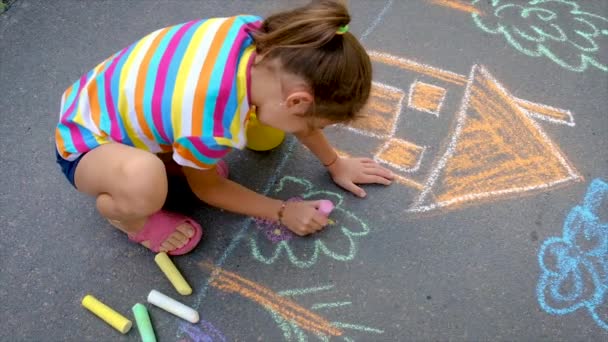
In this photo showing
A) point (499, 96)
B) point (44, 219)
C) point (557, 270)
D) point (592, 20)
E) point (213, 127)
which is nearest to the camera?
point (213, 127)

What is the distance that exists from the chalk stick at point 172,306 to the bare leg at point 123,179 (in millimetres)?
254

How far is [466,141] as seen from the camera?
193 cm

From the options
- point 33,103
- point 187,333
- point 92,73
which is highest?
point 92,73

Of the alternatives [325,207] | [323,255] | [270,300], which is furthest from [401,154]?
[270,300]

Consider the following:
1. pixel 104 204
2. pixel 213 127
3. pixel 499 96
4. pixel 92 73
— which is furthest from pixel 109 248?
pixel 499 96

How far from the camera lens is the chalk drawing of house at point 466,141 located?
5.94ft

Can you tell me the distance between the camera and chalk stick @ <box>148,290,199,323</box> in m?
1.51

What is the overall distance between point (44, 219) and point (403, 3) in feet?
6.14

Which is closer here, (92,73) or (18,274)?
(92,73)

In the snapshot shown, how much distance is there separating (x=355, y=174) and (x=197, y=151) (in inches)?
26.6

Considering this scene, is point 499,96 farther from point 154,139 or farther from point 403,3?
point 154,139

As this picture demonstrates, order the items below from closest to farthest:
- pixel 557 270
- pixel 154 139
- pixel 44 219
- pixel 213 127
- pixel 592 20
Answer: pixel 213 127 → pixel 154 139 → pixel 557 270 → pixel 44 219 → pixel 592 20

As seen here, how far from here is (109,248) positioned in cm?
168

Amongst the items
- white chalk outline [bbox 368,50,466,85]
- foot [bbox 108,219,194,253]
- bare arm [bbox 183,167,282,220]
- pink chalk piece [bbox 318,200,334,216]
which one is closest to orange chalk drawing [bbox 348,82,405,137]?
white chalk outline [bbox 368,50,466,85]
